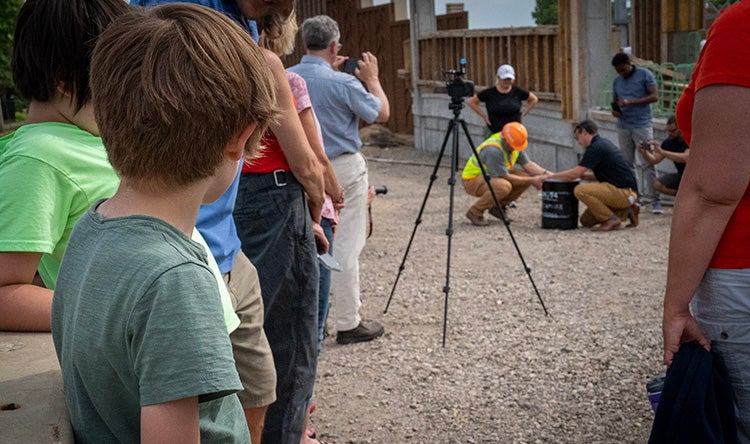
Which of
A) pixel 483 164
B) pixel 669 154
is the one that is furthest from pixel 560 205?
pixel 669 154

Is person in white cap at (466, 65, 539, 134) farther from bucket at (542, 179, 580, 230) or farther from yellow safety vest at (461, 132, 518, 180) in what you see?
bucket at (542, 179, 580, 230)

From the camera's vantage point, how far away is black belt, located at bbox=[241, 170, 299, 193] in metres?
3.24

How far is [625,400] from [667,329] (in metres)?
2.48

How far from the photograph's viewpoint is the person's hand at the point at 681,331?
7.35 feet

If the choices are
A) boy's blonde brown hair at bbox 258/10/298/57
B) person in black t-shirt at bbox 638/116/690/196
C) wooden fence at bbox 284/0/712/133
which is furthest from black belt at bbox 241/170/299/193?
wooden fence at bbox 284/0/712/133

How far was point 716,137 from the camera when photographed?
2061mm

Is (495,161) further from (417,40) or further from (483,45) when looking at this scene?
(417,40)

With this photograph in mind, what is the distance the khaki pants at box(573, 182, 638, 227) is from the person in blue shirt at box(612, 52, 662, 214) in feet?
3.46

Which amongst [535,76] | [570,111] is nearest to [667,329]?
[570,111]

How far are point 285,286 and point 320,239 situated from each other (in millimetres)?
479

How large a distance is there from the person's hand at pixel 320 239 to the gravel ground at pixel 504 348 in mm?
1118

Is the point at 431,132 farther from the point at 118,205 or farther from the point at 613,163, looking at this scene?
the point at 118,205

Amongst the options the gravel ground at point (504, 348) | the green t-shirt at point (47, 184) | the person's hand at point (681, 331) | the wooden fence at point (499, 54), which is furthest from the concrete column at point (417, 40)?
the green t-shirt at point (47, 184)

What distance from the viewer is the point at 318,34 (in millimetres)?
5145
